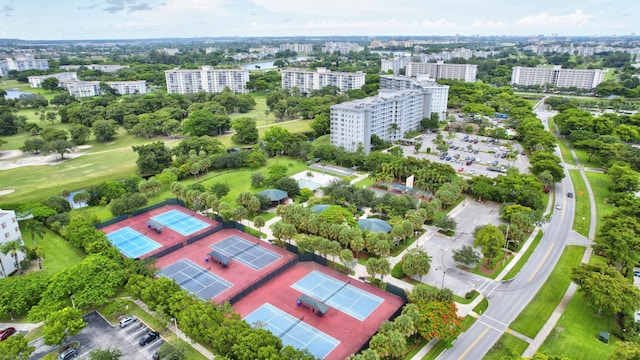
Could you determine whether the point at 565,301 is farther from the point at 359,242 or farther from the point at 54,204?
the point at 54,204

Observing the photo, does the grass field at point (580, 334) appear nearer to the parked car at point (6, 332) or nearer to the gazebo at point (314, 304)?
the gazebo at point (314, 304)

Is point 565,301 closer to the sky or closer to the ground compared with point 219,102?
closer to the ground

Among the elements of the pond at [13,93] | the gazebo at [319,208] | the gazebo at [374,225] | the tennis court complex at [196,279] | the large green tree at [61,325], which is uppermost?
the pond at [13,93]

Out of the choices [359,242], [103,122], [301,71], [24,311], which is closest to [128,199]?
[24,311]

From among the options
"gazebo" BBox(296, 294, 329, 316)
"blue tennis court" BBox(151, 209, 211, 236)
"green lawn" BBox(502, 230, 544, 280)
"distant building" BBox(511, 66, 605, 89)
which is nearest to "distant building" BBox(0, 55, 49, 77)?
"blue tennis court" BBox(151, 209, 211, 236)

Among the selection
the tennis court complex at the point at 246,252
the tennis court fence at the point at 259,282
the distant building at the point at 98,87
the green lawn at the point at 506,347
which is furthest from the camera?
the distant building at the point at 98,87

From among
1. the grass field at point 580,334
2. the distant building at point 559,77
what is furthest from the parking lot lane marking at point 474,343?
the distant building at point 559,77

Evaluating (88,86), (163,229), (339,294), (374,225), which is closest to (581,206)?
(374,225)

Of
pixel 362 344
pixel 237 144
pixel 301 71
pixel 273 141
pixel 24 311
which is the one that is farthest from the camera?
pixel 301 71
